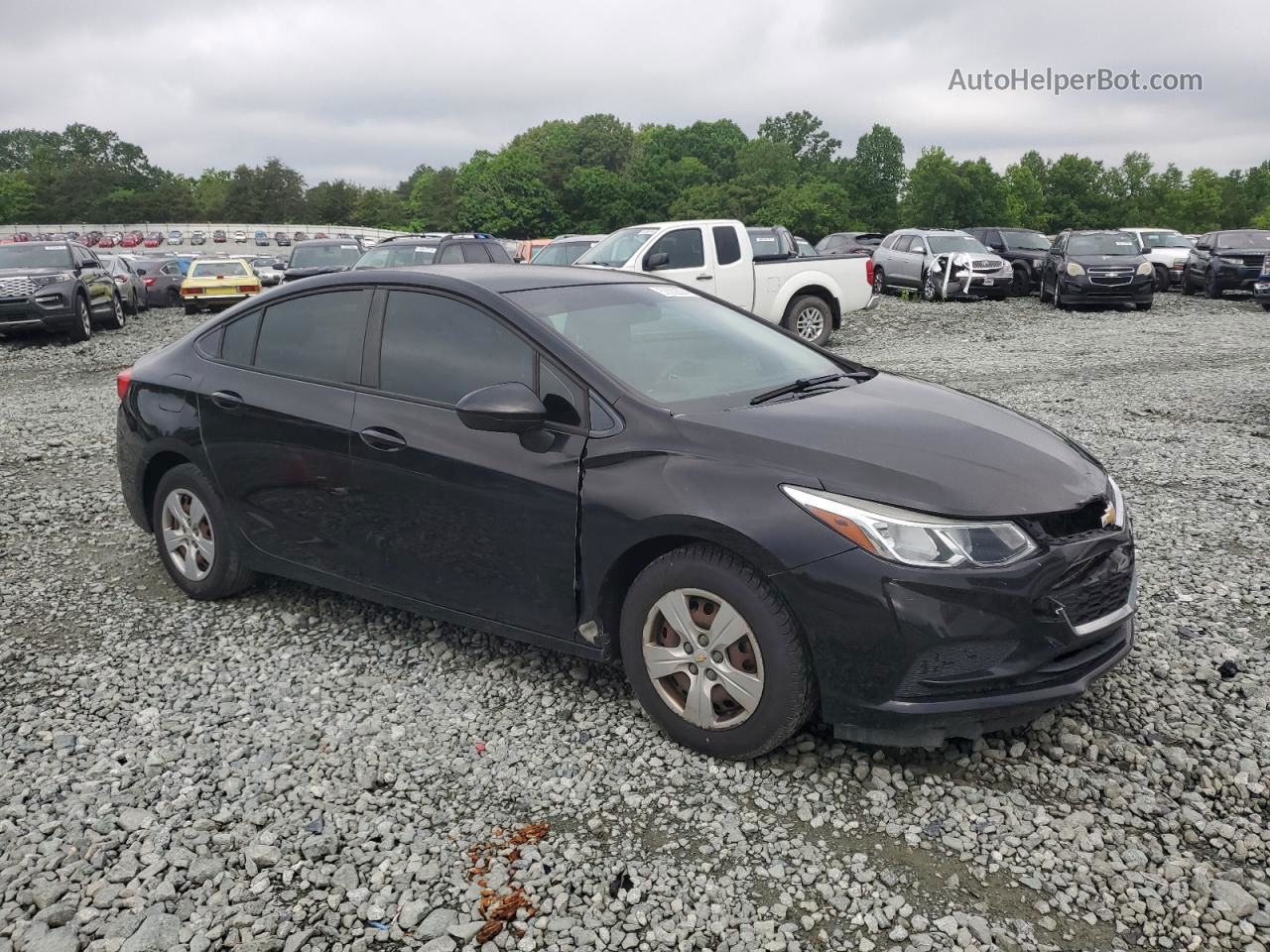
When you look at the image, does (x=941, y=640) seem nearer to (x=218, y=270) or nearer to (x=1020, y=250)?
(x=218, y=270)

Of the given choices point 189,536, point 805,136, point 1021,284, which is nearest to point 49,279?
point 189,536

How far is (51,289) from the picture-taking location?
16.9 metres

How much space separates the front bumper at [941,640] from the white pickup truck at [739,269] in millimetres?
11336

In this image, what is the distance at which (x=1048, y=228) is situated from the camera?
73.9 m

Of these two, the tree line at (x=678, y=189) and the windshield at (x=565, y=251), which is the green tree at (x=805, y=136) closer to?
the tree line at (x=678, y=189)

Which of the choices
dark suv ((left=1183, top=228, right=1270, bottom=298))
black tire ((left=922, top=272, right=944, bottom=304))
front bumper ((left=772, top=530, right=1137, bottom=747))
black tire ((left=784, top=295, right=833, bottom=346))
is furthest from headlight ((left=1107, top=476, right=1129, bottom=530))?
dark suv ((left=1183, top=228, right=1270, bottom=298))

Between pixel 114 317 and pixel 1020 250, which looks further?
pixel 1020 250

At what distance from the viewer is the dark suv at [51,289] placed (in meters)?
16.6

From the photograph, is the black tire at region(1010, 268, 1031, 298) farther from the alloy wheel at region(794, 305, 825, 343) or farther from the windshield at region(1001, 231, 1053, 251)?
the alloy wheel at region(794, 305, 825, 343)

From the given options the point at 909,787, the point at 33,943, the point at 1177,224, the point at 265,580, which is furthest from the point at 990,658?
the point at 1177,224

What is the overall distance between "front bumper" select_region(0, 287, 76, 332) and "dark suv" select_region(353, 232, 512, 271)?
4894 mm

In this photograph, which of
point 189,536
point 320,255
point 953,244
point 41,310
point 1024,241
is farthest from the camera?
point 1024,241

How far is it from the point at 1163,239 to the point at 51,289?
26.7m

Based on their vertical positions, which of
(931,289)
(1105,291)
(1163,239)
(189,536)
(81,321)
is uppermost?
(1163,239)
